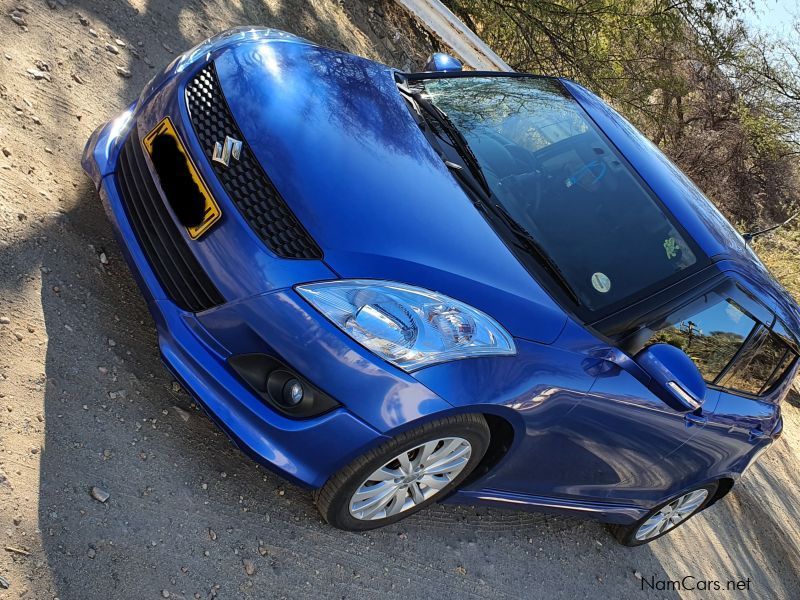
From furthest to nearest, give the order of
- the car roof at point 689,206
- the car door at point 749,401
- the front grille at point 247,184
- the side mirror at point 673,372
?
1. the car door at point 749,401
2. the car roof at point 689,206
3. the side mirror at point 673,372
4. the front grille at point 247,184

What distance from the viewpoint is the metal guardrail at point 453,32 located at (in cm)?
746

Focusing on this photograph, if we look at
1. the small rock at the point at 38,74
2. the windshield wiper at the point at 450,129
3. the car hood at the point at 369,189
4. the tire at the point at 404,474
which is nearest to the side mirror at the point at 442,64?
the windshield wiper at the point at 450,129

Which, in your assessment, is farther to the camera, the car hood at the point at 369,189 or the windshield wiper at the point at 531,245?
the windshield wiper at the point at 531,245

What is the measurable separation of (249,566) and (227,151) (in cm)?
155

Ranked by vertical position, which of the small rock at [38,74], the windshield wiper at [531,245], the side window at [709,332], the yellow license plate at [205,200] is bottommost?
the small rock at [38,74]

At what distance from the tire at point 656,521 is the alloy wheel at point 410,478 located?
1653 millimetres

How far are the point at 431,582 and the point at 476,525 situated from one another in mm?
518

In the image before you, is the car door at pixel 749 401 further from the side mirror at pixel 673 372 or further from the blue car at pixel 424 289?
the side mirror at pixel 673 372

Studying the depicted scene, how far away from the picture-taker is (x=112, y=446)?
9.14 ft

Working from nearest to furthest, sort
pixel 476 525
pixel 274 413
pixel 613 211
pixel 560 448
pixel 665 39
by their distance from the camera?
pixel 274 413
pixel 560 448
pixel 613 211
pixel 476 525
pixel 665 39

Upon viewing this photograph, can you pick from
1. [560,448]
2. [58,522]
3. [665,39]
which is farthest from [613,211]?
[665,39]

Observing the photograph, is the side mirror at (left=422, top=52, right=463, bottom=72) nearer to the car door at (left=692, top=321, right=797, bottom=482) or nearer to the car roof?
the car roof

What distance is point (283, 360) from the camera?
8.44 ft

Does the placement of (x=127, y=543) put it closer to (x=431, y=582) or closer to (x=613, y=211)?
(x=431, y=582)
